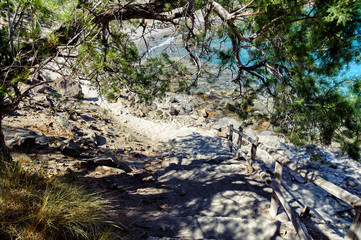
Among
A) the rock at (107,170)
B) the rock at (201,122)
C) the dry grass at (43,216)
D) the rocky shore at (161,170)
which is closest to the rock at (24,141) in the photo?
the rocky shore at (161,170)

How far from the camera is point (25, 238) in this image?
1643 mm

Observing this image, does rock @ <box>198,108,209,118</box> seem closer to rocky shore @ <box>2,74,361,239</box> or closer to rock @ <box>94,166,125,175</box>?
rocky shore @ <box>2,74,361,239</box>

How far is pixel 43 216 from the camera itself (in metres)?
1.83

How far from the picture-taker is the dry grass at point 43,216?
173 centimetres

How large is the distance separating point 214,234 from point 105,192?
2.01m

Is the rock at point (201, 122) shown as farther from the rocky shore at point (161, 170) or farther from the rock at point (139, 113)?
the rock at point (139, 113)

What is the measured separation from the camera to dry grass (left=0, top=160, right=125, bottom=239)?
68.0 inches

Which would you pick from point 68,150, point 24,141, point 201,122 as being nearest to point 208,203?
point 68,150

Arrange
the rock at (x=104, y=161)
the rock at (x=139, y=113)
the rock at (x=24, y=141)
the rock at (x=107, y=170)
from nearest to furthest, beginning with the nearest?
the rock at (x=24, y=141)
the rock at (x=107, y=170)
the rock at (x=104, y=161)
the rock at (x=139, y=113)

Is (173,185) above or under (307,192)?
above

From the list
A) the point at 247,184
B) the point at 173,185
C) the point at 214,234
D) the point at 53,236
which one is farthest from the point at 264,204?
the point at 53,236

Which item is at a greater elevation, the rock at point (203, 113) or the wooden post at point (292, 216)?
the rock at point (203, 113)

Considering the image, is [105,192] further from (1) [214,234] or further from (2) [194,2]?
(2) [194,2]

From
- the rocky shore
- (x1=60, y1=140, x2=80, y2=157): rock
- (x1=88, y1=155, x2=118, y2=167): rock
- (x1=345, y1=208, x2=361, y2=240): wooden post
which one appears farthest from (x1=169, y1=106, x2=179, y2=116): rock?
(x1=345, y1=208, x2=361, y2=240): wooden post
